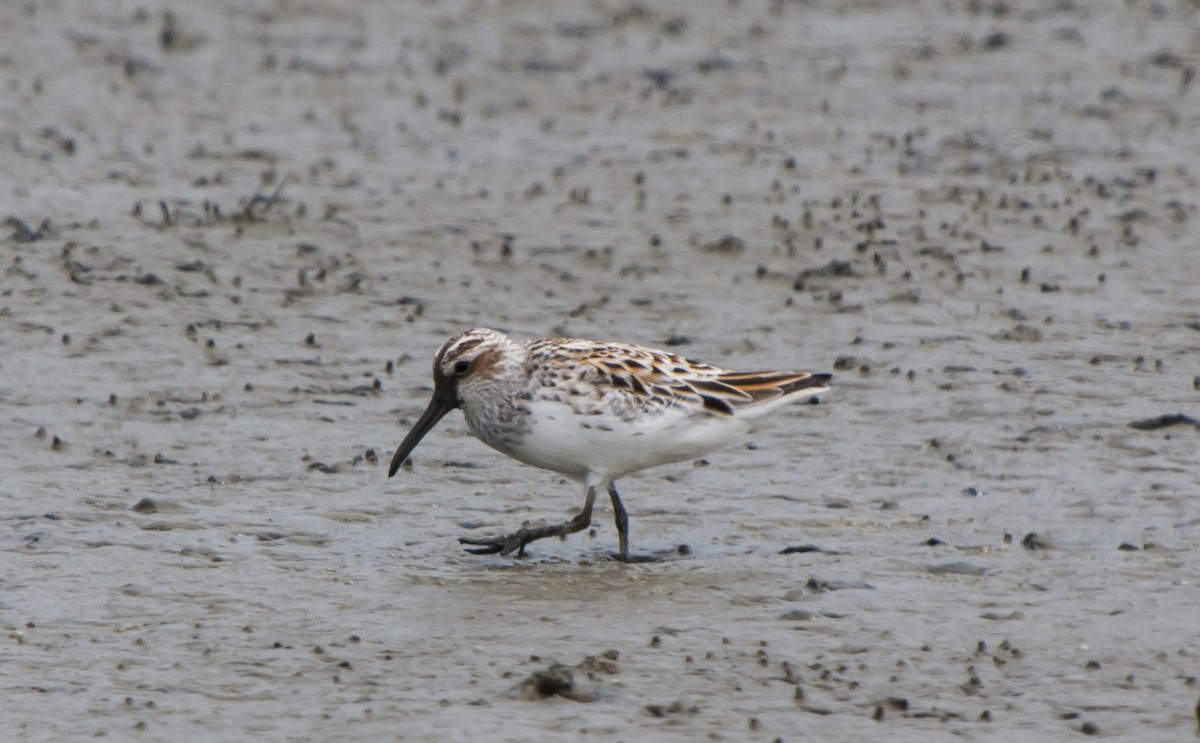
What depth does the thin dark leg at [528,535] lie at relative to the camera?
8969 millimetres

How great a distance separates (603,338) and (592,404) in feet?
11.8

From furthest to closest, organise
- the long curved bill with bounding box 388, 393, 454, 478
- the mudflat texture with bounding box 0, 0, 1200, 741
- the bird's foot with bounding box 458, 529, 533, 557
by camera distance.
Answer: the long curved bill with bounding box 388, 393, 454, 478
the bird's foot with bounding box 458, 529, 533, 557
the mudflat texture with bounding box 0, 0, 1200, 741

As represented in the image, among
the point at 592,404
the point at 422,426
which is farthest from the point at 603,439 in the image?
the point at 422,426

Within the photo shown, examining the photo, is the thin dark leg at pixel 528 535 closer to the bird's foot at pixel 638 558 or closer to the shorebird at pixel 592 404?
the shorebird at pixel 592 404

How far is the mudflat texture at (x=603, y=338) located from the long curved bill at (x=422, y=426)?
341mm

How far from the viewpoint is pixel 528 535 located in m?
8.96

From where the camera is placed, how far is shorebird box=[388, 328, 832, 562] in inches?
354

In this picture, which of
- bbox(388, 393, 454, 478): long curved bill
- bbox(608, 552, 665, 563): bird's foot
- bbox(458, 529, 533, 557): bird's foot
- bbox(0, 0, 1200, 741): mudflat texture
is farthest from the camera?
bbox(388, 393, 454, 478): long curved bill

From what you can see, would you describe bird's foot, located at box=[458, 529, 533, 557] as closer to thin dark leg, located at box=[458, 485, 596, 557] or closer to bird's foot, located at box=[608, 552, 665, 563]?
thin dark leg, located at box=[458, 485, 596, 557]

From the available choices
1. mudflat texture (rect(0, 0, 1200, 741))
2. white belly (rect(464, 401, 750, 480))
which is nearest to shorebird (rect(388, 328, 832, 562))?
white belly (rect(464, 401, 750, 480))

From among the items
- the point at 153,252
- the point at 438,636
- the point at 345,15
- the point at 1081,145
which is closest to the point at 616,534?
the point at 438,636

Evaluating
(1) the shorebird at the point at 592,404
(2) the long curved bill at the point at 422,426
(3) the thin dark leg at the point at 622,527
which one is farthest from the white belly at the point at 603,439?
(2) the long curved bill at the point at 422,426

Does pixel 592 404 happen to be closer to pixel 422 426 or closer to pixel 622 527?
pixel 622 527

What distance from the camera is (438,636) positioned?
7871 mm
